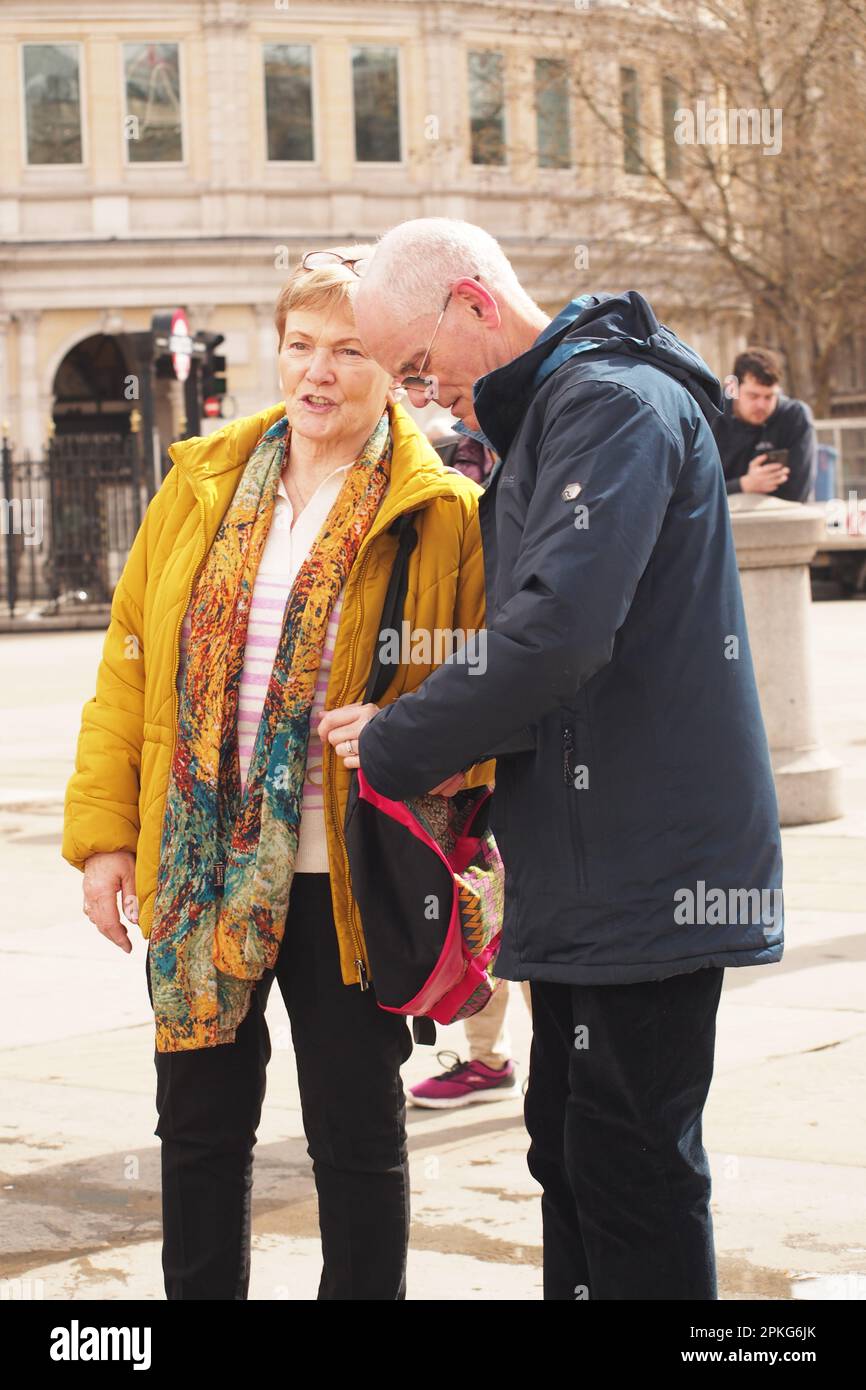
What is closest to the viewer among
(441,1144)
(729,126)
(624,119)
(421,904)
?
(421,904)

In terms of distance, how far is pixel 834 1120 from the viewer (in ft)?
16.2

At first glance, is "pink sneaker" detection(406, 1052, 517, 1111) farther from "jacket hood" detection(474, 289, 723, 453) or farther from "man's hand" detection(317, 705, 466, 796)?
"jacket hood" detection(474, 289, 723, 453)

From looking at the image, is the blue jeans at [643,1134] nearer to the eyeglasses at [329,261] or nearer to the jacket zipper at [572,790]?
the jacket zipper at [572,790]

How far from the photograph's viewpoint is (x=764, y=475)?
8.98m

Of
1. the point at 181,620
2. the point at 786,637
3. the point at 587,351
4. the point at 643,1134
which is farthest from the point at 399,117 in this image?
the point at 643,1134

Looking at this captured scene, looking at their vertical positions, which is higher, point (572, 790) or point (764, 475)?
point (764, 475)

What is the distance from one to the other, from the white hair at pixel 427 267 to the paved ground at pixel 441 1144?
1.89 m

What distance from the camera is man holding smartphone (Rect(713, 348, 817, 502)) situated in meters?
8.70

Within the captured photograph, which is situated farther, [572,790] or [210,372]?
[210,372]

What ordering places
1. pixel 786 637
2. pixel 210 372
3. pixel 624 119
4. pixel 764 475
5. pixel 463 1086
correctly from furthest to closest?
pixel 624 119 → pixel 210 372 → pixel 786 637 → pixel 764 475 → pixel 463 1086

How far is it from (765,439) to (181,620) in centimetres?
603

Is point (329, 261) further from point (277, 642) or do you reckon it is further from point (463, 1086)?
point (463, 1086)
